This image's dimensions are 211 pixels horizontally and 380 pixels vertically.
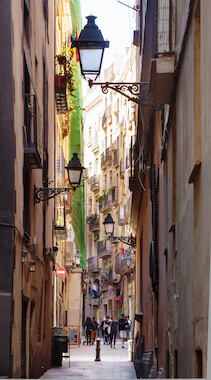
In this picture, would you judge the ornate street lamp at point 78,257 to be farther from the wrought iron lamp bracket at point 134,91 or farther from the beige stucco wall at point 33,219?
the wrought iron lamp bracket at point 134,91

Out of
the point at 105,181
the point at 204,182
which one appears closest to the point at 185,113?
the point at 204,182

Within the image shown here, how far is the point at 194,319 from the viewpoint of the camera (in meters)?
6.78

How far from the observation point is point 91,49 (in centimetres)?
973

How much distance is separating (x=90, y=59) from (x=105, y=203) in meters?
50.8

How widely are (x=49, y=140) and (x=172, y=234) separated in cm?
1167

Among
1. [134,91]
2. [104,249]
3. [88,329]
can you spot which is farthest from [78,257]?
[134,91]

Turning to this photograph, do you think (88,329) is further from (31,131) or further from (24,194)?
(31,131)

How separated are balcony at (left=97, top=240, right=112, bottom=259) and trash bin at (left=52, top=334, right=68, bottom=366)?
131ft

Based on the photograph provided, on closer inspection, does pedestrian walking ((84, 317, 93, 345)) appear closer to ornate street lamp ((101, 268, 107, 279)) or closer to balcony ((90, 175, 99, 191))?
ornate street lamp ((101, 268, 107, 279))

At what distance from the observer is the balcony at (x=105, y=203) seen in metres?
59.5

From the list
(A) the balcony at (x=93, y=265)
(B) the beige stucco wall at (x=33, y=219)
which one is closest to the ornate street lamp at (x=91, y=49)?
(B) the beige stucco wall at (x=33, y=219)

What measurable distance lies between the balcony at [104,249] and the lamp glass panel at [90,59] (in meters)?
51.5

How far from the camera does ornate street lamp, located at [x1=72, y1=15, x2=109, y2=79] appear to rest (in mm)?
9680

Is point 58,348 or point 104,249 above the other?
point 104,249
